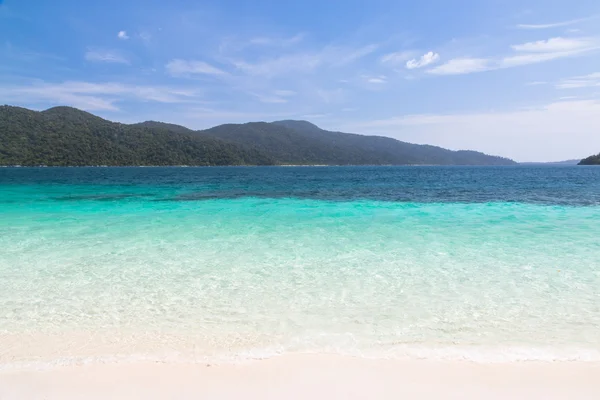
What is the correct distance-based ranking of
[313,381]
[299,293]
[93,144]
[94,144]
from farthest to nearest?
[94,144], [93,144], [299,293], [313,381]

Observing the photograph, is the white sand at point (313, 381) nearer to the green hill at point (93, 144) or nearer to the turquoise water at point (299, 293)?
the turquoise water at point (299, 293)

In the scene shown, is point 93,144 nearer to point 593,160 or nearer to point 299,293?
point 299,293

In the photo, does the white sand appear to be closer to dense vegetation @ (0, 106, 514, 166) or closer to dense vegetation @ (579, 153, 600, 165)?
dense vegetation @ (0, 106, 514, 166)

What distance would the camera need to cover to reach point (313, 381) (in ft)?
12.5

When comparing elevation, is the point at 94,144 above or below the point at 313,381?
above

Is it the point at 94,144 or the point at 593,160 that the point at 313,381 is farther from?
the point at 593,160

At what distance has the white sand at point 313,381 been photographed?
11.8 ft

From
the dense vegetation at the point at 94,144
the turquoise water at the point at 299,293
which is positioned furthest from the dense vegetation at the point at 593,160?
the turquoise water at the point at 299,293

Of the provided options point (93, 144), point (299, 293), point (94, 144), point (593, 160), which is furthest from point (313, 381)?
point (593, 160)

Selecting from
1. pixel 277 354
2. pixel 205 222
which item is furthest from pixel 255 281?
pixel 205 222

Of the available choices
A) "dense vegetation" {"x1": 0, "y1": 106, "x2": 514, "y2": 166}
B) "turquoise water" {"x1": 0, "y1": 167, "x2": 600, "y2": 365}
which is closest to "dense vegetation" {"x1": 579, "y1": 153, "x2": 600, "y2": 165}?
"dense vegetation" {"x1": 0, "y1": 106, "x2": 514, "y2": 166}

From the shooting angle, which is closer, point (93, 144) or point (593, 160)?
point (93, 144)

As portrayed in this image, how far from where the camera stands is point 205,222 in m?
14.7

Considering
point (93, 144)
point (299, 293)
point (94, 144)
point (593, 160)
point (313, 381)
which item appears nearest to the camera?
point (313, 381)
